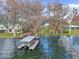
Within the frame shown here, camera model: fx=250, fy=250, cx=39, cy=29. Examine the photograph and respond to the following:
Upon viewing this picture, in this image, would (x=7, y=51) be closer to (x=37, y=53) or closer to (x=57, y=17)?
(x=37, y=53)

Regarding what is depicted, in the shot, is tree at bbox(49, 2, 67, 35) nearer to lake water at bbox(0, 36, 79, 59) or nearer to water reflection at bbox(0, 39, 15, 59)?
water reflection at bbox(0, 39, 15, 59)

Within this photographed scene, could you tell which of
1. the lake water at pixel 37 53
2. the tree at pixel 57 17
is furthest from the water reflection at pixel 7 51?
the tree at pixel 57 17

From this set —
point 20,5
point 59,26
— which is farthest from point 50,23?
point 20,5

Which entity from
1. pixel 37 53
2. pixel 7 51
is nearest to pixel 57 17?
pixel 7 51

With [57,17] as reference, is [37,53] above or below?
below

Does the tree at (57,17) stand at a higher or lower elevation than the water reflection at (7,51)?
higher

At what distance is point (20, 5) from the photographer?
42344 millimetres

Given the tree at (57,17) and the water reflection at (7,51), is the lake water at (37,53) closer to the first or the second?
the water reflection at (7,51)

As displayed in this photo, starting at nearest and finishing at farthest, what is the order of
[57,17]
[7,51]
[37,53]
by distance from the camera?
[37,53], [7,51], [57,17]

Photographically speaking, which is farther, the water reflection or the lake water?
the water reflection

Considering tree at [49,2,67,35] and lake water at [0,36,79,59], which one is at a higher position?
tree at [49,2,67,35]

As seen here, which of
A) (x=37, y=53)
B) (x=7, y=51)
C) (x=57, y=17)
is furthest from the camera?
(x=57, y=17)

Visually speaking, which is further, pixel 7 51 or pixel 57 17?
pixel 57 17

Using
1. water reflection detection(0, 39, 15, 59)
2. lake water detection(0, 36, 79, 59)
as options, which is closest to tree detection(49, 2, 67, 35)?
water reflection detection(0, 39, 15, 59)
